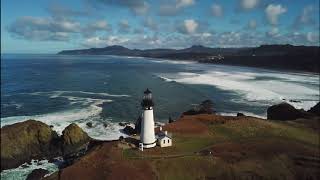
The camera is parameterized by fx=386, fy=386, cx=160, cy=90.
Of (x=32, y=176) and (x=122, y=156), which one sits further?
(x=32, y=176)

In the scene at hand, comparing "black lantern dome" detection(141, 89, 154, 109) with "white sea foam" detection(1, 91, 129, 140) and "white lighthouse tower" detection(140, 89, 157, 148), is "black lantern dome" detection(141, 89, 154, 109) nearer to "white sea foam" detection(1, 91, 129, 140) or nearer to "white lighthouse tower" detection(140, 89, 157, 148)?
"white lighthouse tower" detection(140, 89, 157, 148)

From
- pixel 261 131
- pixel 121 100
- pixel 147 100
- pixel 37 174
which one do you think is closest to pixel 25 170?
pixel 37 174

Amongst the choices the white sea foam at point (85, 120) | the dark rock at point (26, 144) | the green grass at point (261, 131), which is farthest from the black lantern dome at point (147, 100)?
the white sea foam at point (85, 120)

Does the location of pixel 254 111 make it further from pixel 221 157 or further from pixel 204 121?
pixel 221 157

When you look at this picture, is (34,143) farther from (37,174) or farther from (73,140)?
(37,174)

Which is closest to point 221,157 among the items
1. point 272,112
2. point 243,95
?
point 272,112

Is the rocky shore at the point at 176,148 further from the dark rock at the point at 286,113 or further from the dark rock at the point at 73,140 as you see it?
the dark rock at the point at 286,113
